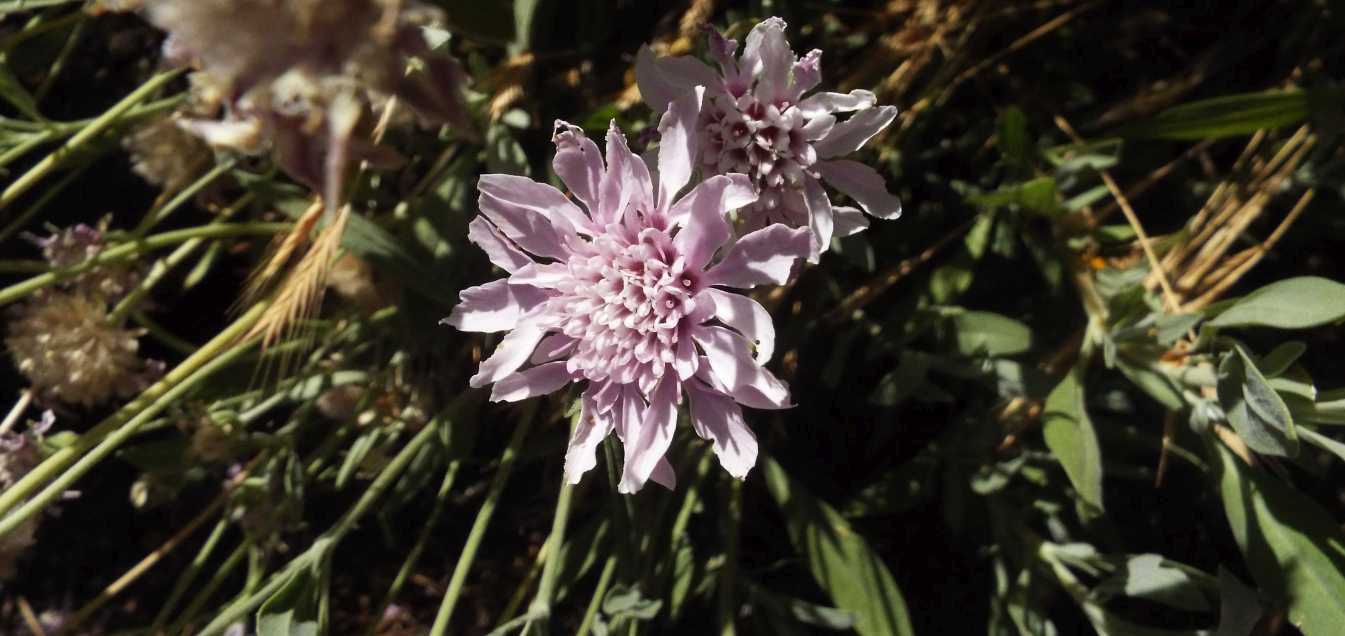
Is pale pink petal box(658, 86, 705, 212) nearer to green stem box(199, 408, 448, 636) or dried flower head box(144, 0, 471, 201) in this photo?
dried flower head box(144, 0, 471, 201)

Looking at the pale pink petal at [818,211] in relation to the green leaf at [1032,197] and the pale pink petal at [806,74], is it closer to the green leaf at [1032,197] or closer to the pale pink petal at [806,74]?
the pale pink petal at [806,74]

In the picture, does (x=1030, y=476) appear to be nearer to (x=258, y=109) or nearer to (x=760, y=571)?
(x=760, y=571)

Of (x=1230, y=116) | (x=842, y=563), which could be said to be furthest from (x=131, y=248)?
(x=1230, y=116)

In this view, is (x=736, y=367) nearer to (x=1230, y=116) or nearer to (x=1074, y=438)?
(x=1074, y=438)

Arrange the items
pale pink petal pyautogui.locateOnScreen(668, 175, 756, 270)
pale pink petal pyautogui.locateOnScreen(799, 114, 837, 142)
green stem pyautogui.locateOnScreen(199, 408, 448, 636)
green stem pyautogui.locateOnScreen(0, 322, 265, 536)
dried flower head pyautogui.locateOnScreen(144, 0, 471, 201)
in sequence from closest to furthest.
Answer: dried flower head pyautogui.locateOnScreen(144, 0, 471, 201), pale pink petal pyautogui.locateOnScreen(668, 175, 756, 270), pale pink petal pyautogui.locateOnScreen(799, 114, 837, 142), green stem pyautogui.locateOnScreen(0, 322, 265, 536), green stem pyautogui.locateOnScreen(199, 408, 448, 636)

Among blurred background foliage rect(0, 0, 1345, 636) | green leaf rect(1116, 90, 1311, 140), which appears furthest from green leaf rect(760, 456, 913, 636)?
green leaf rect(1116, 90, 1311, 140)

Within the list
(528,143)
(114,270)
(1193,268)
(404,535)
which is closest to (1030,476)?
(1193,268)

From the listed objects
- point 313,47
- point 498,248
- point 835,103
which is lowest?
point 498,248
